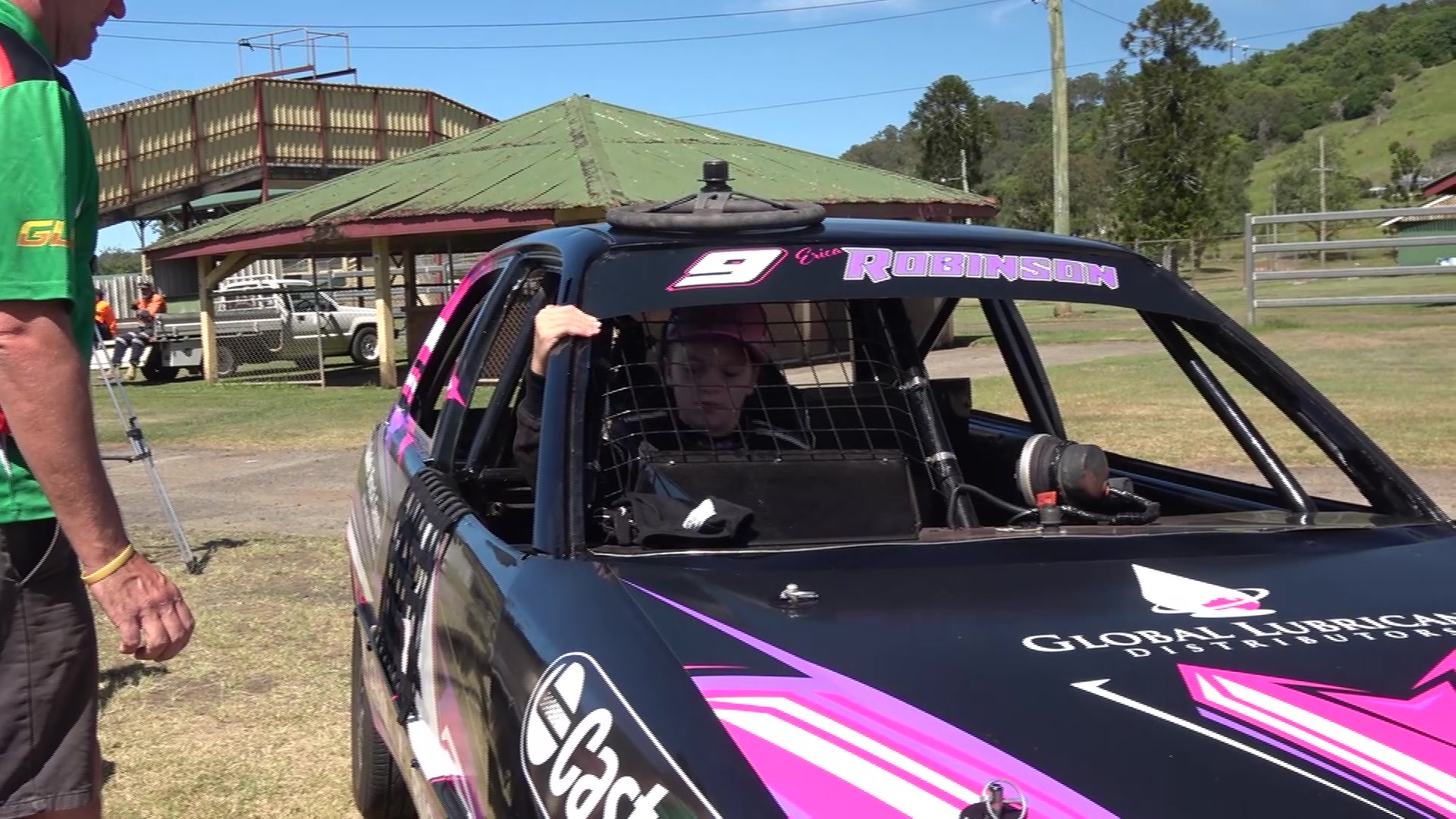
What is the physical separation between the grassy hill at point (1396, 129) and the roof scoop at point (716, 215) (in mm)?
96532

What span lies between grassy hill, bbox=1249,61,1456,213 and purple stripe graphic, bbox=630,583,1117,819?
9766 centimetres

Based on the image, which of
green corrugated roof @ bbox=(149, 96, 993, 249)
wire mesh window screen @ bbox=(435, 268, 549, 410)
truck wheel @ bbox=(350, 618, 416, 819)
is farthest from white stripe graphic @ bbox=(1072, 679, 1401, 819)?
green corrugated roof @ bbox=(149, 96, 993, 249)

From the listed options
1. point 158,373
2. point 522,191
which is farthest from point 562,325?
point 158,373

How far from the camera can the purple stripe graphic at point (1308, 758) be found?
5.20ft

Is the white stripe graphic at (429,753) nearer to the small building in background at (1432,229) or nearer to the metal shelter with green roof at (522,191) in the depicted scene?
the metal shelter with green roof at (522,191)

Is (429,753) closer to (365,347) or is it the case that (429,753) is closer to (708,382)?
(708,382)

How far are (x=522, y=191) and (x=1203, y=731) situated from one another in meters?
16.5

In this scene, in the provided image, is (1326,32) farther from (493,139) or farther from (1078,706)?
(1078,706)

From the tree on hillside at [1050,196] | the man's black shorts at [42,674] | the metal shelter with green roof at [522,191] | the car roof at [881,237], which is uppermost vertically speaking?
the tree on hillside at [1050,196]

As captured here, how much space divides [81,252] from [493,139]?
19.6 meters

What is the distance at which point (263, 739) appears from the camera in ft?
14.6

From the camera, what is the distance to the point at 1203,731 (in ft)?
5.52

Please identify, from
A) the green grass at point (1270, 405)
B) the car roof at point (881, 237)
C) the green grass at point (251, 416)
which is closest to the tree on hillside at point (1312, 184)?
the green grass at point (1270, 405)

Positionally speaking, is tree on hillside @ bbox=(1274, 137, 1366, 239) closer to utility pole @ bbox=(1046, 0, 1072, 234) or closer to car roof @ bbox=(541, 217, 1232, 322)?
utility pole @ bbox=(1046, 0, 1072, 234)
